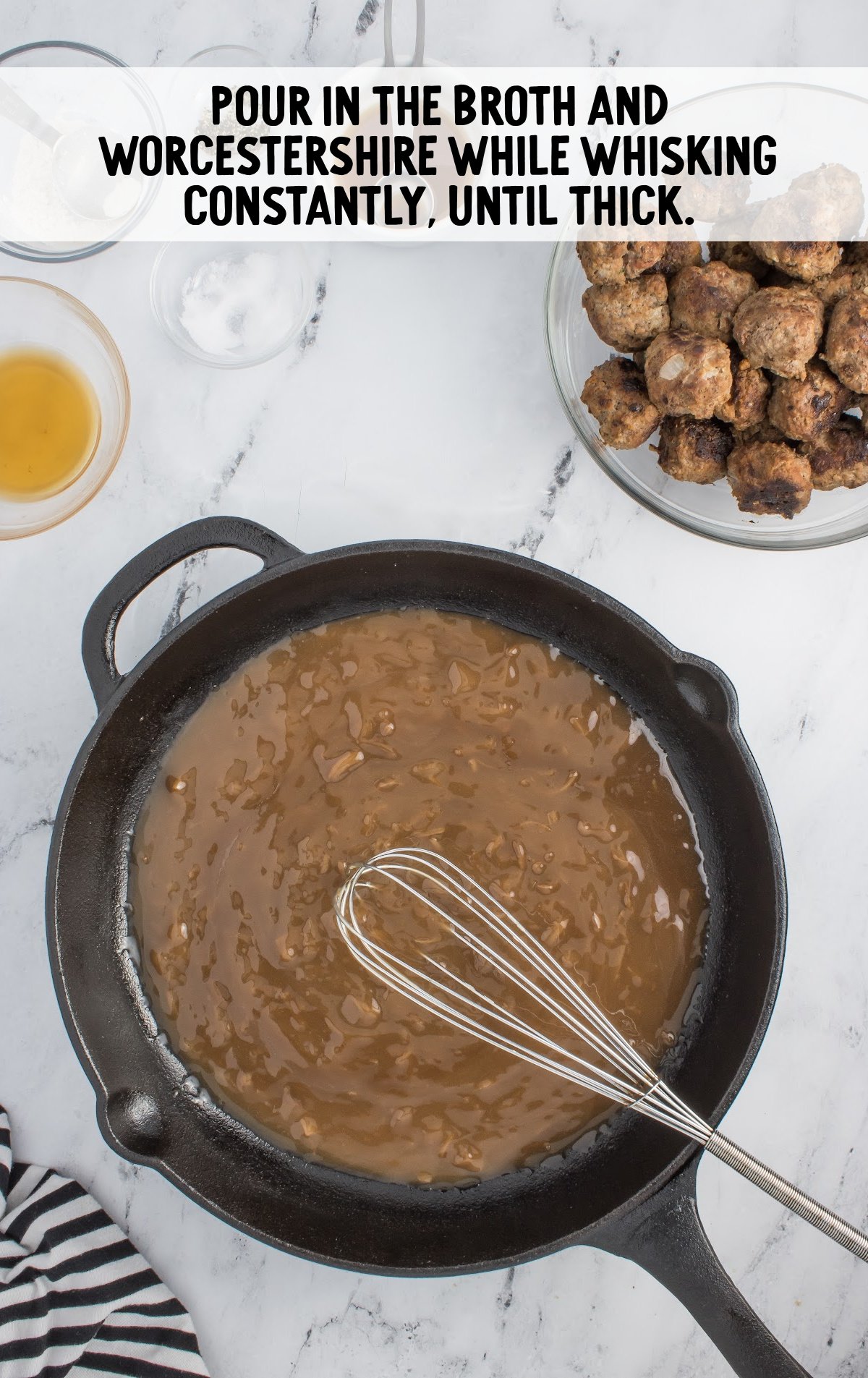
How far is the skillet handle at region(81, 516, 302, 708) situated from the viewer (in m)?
1.55

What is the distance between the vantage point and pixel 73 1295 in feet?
5.82

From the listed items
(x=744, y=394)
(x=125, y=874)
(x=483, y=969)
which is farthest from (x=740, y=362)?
(x=125, y=874)

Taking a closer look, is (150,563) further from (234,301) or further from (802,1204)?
(802,1204)

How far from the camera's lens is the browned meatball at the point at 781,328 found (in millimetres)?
1463

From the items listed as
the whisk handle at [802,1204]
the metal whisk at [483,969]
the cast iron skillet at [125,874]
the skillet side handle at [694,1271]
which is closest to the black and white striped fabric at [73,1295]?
the cast iron skillet at [125,874]

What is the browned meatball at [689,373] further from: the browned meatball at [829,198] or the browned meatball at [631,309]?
the browned meatball at [829,198]

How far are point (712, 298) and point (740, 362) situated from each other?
0.10 metres

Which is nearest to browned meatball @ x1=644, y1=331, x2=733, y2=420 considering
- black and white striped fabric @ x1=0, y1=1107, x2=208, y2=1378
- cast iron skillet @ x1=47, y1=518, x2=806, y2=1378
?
cast iron skillet @ x1=47, y1=518, x2=806, y2=1378

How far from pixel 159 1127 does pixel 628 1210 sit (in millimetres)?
716

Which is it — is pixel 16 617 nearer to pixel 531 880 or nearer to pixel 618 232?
pixel 531 880

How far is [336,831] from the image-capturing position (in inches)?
66.1

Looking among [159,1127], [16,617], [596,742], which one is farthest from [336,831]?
[16,617]

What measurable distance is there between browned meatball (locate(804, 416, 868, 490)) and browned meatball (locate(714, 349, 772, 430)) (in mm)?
94

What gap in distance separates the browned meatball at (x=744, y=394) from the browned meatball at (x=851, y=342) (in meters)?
0.09
